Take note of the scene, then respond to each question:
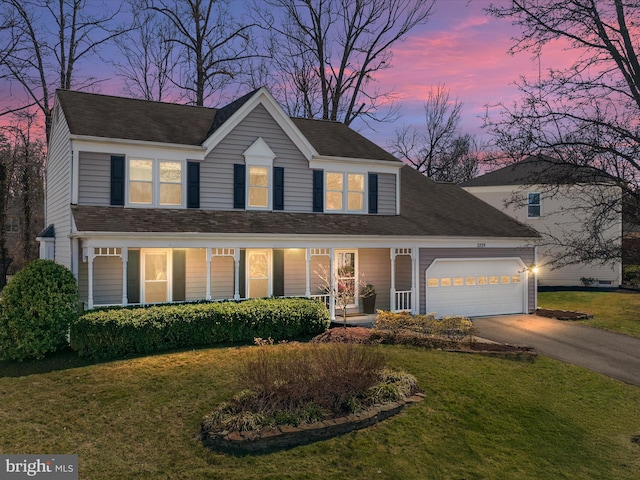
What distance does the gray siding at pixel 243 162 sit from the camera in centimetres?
1750

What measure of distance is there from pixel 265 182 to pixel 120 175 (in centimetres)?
506

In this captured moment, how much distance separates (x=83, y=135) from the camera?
15.3 meters

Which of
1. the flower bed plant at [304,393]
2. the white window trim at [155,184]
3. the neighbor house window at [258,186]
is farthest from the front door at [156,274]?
the flower bed plant at [304,393]

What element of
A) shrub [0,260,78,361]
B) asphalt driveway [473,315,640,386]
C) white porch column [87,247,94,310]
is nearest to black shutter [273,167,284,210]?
white porch column [87,247,94,310]

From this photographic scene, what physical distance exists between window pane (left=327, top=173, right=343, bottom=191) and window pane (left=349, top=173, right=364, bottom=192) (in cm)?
50

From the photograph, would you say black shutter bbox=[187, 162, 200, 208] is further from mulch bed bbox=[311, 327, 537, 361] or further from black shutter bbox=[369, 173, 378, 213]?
black shutter bbox=[369, 173, 378, 213]

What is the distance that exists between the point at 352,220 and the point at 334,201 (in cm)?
116

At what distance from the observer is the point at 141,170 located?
16562mm

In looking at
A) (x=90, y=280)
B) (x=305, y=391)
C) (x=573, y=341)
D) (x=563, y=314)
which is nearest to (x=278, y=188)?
(x=90, y=280)

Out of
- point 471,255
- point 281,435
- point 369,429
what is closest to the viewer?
point 281,435

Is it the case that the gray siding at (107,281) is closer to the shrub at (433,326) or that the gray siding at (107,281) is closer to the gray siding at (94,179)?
the gray siding at (94,179)

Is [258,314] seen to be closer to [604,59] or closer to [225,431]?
[225,431]

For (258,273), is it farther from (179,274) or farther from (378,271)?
(378,271)

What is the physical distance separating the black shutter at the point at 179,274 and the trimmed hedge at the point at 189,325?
7.30ft
